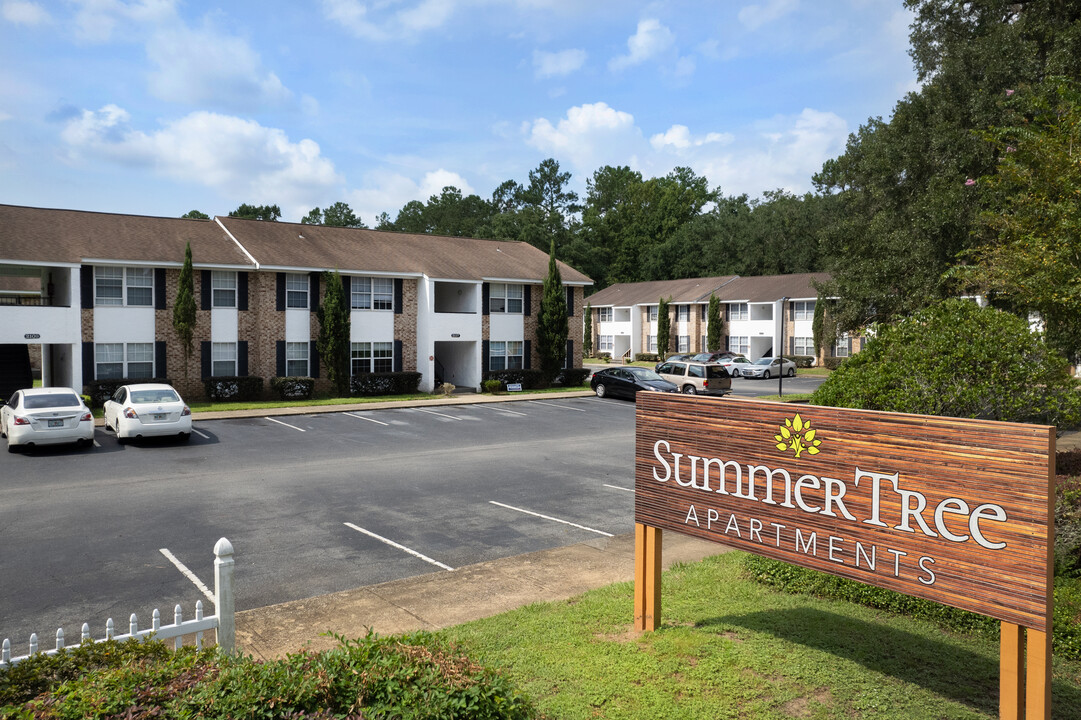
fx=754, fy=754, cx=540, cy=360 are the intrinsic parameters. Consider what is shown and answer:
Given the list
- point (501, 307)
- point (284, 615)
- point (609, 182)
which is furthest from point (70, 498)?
point (609, 182)

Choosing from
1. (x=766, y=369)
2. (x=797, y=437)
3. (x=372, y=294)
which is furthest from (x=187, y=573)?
(x=766, y=369)

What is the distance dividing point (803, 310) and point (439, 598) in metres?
53.6

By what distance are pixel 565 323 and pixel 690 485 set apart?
31.7 meters

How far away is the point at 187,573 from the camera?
9484 millimetres

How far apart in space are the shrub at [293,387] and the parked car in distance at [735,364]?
27.9 m

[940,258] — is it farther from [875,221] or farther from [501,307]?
[501,307]

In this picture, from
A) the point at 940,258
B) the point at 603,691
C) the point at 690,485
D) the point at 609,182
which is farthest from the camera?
the point at 609,182

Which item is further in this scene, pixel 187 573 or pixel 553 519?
pixel 553 519

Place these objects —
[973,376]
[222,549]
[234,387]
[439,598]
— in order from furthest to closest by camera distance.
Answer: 1. [234,387]
2. [973,376]
3. [439,598]
4. [222,549]

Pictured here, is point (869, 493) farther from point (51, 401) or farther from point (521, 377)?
point (521, 377)

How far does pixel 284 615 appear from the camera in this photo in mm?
7875

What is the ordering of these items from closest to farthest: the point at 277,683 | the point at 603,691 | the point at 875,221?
the point at 277,683
the point at 603,691
the point at 875,221

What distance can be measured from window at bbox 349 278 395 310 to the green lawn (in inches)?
1078

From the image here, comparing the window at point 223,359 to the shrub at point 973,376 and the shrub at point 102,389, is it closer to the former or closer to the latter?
the shrub at point 102,389
